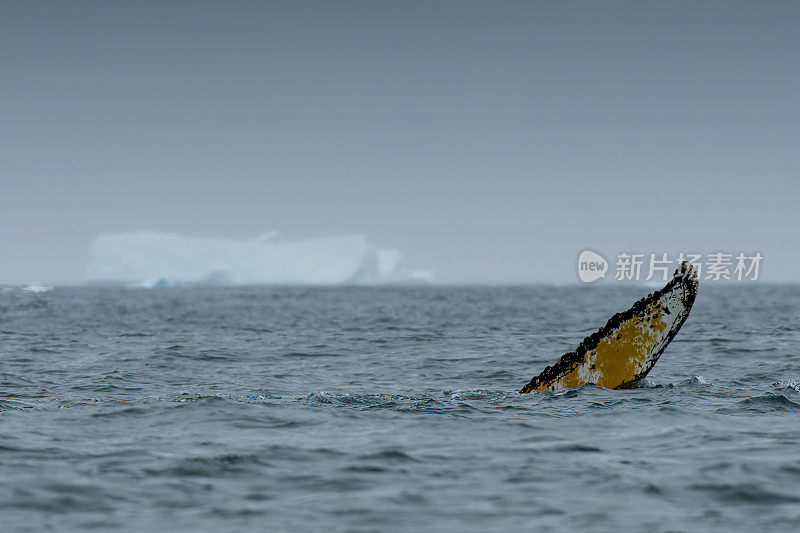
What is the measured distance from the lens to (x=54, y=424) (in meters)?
11.5

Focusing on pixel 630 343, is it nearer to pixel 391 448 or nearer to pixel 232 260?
pixel 391 448

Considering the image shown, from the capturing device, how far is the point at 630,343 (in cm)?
1416

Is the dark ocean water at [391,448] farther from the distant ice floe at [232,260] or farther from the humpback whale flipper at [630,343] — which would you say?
the distant ice floe at [232,260]

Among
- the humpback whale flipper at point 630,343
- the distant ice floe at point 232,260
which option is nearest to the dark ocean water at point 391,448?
the humpback whale flipper at point 630,343

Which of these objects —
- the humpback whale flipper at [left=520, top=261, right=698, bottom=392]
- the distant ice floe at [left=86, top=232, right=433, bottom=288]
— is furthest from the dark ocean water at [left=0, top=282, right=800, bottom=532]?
Result: the distant ice floe at [left=86, top=232, right=433, bottom=288]

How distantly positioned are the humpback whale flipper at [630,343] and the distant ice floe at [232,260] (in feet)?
413

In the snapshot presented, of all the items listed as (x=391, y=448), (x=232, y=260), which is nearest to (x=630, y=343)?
(x=391, y=448)

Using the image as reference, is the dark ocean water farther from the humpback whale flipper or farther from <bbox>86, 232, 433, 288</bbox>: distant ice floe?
<bbox>86, 232, 433, 288</bbox>: distant ice floe

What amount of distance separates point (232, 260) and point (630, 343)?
144 metres

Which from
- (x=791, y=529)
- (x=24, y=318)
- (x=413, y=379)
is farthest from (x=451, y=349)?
(x=24, y=318)

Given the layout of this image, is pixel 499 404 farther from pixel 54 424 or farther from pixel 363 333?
pixel 363 333

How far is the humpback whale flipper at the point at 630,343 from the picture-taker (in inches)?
546

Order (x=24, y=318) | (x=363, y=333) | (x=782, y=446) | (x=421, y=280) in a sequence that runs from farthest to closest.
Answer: (x=421, y=280) < (x=24, y=318) < (x=363, y=333) < (x=782, y=446)

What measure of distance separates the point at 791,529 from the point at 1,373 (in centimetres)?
1684
